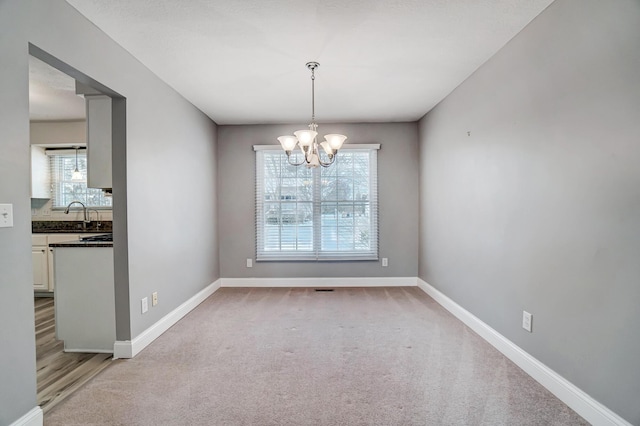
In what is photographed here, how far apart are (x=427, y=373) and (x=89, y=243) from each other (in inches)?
114

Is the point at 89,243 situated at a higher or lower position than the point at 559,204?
lower

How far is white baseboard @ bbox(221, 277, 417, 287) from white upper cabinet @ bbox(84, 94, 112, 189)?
2.52 meters

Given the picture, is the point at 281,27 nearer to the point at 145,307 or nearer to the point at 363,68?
the point at 363,68

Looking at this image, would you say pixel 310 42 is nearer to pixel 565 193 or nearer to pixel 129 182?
pixel 129 182

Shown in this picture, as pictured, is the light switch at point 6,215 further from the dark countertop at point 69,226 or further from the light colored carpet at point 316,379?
the dark countertop at point 69,226

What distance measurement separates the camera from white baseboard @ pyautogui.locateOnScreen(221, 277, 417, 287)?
15.9 ft

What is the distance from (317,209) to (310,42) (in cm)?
272

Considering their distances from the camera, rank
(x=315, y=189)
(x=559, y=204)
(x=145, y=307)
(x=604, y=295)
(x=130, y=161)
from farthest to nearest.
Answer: (x=315, y=189), (x=145, y=307), (x=130, y=161), (x=559, y=204), (x=604, y=295)

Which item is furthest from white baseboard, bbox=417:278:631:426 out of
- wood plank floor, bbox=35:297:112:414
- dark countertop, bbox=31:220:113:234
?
dark countertop, bbox=31:220:113:234

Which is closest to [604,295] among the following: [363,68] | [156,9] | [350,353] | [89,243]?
[350,353]

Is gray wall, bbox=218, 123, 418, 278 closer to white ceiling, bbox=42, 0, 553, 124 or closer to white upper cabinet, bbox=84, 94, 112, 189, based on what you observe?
white ceiling, bbox=42, 0, 553, 124

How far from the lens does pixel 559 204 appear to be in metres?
2.01

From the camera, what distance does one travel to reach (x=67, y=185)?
494 cm

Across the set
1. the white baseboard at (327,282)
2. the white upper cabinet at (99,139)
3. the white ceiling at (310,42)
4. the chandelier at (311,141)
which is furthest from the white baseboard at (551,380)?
the white upper cabinet at (99,139)
